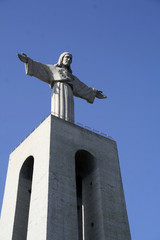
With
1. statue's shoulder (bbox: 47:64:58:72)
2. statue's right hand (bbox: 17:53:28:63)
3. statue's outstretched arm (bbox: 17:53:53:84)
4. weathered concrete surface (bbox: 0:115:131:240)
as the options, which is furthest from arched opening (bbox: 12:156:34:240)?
statue's shoulder (bbox: 47:64:58:72)

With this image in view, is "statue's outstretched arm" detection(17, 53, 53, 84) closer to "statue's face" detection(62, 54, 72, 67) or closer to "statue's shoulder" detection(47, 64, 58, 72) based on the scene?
"statue's shoulder" detection(47, 64, 58, 72)

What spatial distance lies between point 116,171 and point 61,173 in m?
4.24

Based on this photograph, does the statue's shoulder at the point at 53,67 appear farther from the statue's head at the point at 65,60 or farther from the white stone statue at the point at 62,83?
the statue's head at the point at 65,60

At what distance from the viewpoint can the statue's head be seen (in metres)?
27.3

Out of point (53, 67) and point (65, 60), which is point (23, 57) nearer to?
point (53, 67)

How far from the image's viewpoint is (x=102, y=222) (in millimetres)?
20016

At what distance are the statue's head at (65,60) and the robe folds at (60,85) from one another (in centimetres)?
43

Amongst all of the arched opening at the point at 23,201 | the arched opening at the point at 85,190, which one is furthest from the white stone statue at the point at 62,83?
the arched opening at the point at 23,201

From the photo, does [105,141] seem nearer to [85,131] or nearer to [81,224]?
[85,131]

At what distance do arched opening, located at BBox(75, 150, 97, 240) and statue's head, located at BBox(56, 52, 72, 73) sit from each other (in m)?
7.29

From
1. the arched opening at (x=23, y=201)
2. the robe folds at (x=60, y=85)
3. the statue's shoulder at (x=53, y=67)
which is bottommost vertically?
the arched opening at (x=23, y=201)

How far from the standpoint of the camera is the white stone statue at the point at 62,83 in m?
25.0

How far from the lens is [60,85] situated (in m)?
26.0

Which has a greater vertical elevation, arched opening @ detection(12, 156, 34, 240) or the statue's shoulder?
the statue's shoulder
